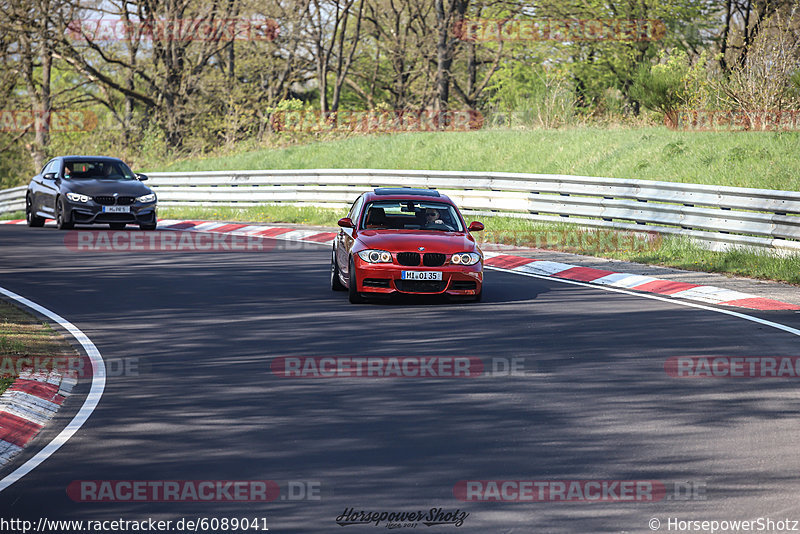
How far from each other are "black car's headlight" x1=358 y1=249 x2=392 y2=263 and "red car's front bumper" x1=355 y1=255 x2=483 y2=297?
5cm

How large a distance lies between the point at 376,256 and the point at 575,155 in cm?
1555

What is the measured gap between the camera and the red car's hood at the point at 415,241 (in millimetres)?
14125

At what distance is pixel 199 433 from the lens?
7844 mm

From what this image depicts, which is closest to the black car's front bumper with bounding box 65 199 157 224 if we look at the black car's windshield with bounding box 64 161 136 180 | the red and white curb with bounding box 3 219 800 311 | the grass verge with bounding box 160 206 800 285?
the black car's windshield with bounding box 64 161 136 180

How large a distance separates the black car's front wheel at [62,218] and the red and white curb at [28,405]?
1579cm

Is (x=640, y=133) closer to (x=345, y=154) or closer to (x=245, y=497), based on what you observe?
(x=345, y=154)

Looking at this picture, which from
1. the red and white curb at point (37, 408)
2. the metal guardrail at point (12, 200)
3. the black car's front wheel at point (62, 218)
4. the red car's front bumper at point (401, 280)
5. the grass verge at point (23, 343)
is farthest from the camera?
the metal guardrail at point (12, 200)

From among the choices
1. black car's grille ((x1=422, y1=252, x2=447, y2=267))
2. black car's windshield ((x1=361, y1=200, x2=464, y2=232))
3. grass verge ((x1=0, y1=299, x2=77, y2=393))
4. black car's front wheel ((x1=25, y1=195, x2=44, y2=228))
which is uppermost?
black car's windshield ((x1=361, y1=200, x2=464, y2=232))

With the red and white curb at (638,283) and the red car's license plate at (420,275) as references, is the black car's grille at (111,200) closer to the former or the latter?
the red and white curb at (638,283)

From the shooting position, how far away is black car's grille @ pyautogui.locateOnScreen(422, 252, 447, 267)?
46.1 feet

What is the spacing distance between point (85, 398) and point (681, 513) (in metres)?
5.06

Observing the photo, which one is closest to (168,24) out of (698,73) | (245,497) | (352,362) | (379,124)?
(379,124)

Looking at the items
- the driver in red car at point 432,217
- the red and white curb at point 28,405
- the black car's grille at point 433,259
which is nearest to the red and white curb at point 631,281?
the driver in red car at point 432,217

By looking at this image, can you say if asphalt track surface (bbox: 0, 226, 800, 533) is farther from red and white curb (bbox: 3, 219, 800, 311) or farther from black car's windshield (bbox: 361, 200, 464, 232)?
black car's windshield (bbox: 361, 200, 464, 232)
